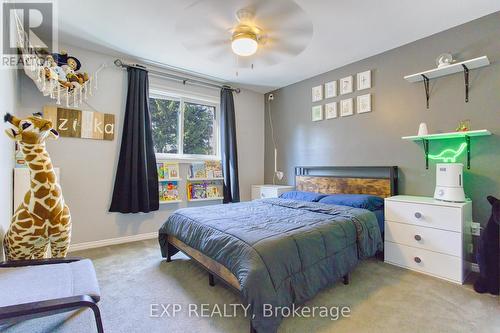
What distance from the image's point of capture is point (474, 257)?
7.75 feet

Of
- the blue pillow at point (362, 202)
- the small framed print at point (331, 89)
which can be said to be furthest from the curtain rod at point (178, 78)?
the blue pillow at point (362, 202)

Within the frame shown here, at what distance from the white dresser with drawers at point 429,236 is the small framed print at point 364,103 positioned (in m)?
1.28

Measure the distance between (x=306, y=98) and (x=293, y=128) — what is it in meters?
0.55

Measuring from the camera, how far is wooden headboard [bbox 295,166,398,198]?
2.93 metres

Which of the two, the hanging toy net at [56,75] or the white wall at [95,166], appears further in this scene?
the white wall at [95,166]

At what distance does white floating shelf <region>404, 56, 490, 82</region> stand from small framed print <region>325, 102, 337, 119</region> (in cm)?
97

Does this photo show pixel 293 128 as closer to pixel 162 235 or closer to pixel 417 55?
pixel 417 55

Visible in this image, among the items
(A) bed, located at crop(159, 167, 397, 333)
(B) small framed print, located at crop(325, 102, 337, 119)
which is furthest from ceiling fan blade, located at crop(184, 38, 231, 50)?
(B) small framed print, located at crop(325, 102, 337, 119)

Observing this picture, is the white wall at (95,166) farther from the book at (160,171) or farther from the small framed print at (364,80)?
the small framed print at (364,80)

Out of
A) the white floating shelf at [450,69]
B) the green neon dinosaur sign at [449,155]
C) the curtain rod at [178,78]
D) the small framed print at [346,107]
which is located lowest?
the green neon dinosaur sign at [449,155]

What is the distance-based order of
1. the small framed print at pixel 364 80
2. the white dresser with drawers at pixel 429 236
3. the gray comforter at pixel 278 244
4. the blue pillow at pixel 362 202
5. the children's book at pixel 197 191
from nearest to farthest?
the gray comforter at pixel 278 244, the white dresser with drawers at pixel 429 236, the blue pillow at pixel 362 202, the small framed print at pixel 364 80, the children's book at pixel 197 191

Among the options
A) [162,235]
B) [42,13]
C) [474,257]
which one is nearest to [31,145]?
[162,235]

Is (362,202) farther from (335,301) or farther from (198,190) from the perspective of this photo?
(198,190)

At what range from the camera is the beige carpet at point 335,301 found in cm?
157
